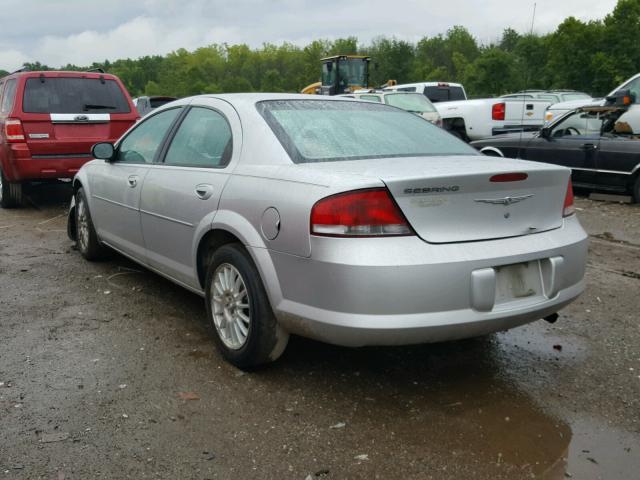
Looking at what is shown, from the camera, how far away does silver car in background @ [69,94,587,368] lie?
9.61 ft

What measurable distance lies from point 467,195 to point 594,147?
7.27 metres

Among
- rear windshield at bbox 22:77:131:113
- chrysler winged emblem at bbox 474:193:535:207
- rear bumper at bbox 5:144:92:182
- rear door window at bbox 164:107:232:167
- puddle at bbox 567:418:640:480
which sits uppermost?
rear windshield at bbox 22:77:131:113

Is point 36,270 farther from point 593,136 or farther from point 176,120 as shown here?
point 593,136

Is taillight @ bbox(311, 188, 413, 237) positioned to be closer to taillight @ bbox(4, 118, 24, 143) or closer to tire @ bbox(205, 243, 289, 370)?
tire @ bbox(205, 243, 289, 370)

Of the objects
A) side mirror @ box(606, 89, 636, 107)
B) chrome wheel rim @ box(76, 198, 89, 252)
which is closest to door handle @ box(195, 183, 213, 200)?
chrome wheel rim @ box(76, 198, 89, 252)

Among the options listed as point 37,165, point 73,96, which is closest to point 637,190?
point 73,96

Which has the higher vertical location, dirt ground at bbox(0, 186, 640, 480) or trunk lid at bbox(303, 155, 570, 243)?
trunk lid at bbox(303, 155, 570, 243)

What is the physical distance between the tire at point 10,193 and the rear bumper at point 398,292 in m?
7.45

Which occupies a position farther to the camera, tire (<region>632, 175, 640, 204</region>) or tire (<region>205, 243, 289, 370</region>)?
tire (<region>632, 175, 640, 204</region>)

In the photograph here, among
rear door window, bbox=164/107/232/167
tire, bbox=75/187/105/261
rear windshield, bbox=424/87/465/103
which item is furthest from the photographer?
rear windshield, bbox=424/87/465/103

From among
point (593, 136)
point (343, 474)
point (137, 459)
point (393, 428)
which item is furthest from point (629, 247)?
point (137, 459)

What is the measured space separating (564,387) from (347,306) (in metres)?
1.39

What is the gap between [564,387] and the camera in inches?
136

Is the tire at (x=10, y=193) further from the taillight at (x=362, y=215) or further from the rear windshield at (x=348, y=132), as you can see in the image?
the taillight at (x=362, y=215)
